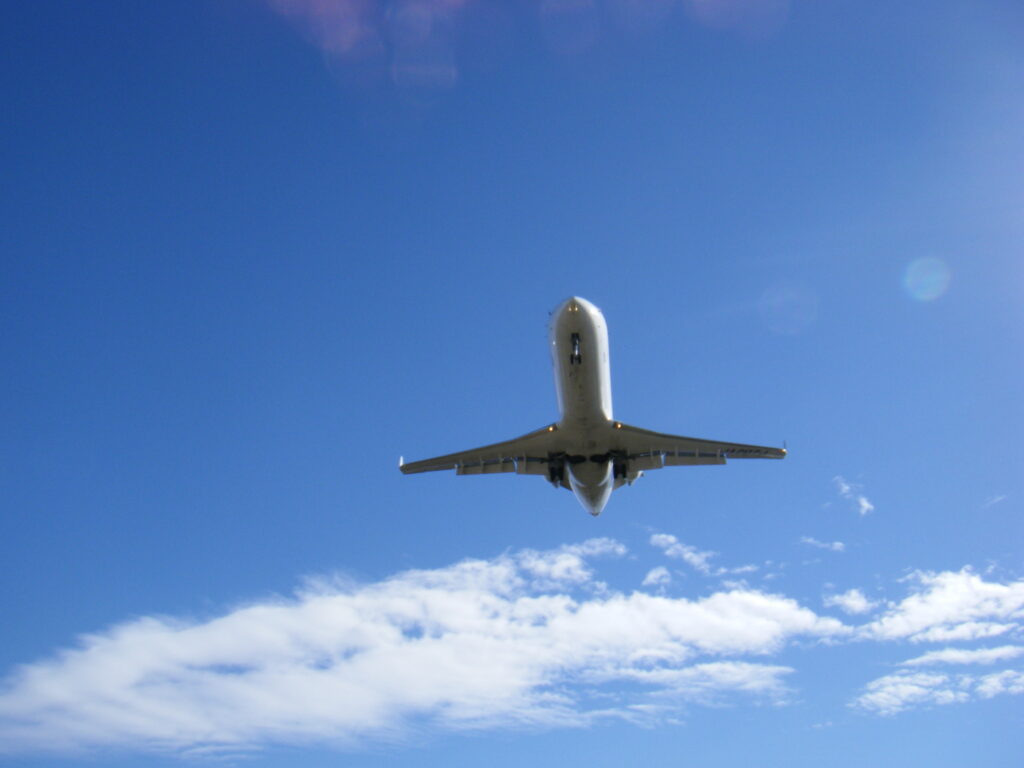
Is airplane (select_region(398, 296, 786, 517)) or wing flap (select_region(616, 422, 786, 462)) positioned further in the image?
wing flap (select_region(616, 422, 786, 462))

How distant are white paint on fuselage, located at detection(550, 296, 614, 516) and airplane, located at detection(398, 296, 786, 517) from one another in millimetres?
54


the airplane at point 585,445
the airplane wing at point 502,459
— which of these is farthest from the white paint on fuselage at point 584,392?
the airplane wing at point 502,459

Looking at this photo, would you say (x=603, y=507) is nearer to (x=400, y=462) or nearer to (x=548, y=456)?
(x=548, y=456)

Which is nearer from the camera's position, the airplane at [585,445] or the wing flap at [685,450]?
the airplane at [585,445]

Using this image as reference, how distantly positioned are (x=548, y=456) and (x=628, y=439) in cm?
558

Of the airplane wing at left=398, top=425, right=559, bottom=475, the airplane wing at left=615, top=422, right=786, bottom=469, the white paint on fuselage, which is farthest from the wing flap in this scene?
the airplane wing at left=398, top=425, right=559, bottom=475

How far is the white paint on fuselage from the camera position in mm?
43094

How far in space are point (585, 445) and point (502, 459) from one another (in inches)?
285

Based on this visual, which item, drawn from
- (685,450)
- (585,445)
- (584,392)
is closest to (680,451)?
(685,450)

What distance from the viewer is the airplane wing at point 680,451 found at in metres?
52.4

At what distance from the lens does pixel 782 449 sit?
173 ft

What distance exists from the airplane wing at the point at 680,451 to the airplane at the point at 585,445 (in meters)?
0.07

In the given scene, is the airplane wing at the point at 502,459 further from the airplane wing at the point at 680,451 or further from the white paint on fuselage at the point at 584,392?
the airplane wing at the point at 680,451

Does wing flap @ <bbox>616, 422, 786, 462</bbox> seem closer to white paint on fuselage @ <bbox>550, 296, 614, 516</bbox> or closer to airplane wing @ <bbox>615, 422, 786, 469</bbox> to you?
airplane wing @ <bbox>615, 422, 786, 469</bbox>
